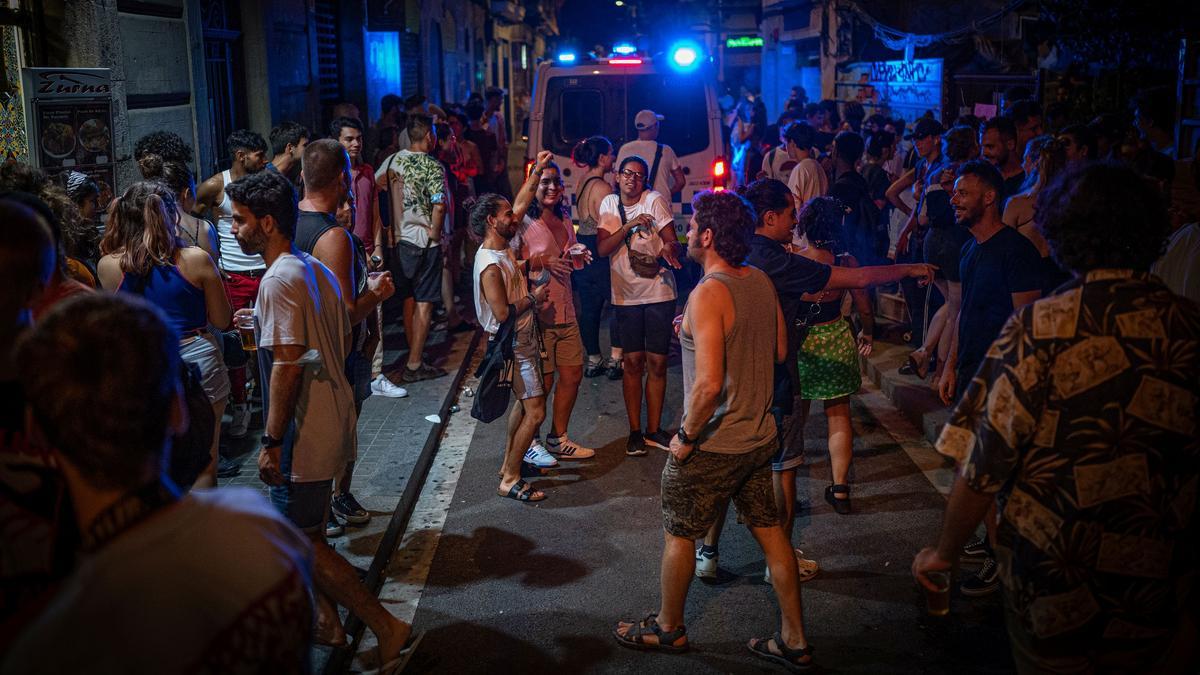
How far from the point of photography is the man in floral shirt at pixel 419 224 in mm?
9000

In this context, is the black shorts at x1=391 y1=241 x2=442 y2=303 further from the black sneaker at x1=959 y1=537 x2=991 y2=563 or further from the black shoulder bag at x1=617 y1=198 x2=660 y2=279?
the black sneaker at x1=959 y1=537 x2=991 y2=563

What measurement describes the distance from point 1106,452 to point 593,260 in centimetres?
629

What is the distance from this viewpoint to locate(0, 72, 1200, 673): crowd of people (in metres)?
1.95

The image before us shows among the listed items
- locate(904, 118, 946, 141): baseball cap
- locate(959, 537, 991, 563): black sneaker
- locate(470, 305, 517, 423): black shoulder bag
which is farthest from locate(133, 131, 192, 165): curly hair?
locate(904, 118, 946, 141): baseball cap

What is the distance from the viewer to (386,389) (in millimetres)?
8391

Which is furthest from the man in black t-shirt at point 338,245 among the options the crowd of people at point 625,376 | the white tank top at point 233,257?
the white tank top at point 233,257

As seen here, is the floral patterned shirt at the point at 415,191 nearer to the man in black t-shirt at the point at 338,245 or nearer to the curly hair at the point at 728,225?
the man in black t-shirt at the point at 338,245

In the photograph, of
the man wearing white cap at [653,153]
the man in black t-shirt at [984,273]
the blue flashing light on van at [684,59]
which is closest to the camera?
the man in black t-shirt at [984,273]

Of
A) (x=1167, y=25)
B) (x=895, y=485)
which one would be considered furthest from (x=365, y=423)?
(x=1167, y=25)

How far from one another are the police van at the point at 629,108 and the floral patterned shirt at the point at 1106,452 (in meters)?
9.05

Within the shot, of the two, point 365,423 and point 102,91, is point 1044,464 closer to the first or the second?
point 365,423

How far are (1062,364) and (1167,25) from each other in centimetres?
1086

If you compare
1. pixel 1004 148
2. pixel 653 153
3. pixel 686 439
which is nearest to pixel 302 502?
pixel 686 439

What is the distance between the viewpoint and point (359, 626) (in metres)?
4.86
